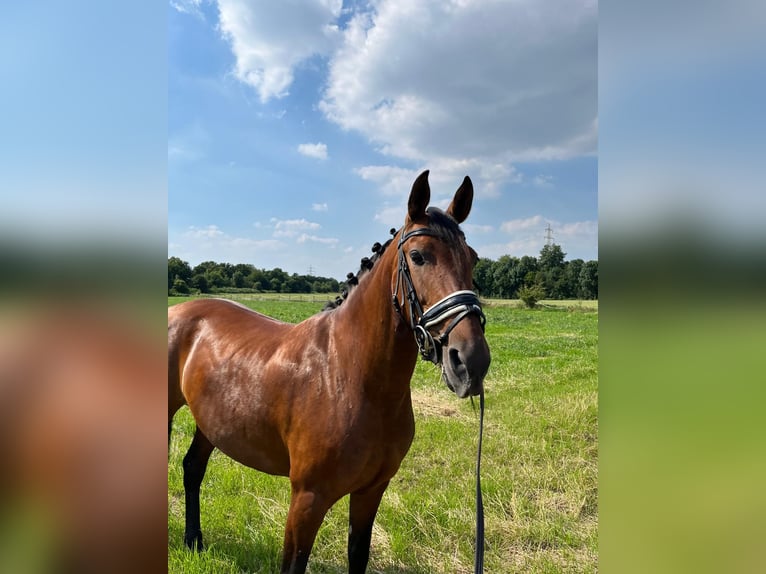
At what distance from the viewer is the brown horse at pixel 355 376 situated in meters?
2.06

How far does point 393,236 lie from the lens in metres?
2.66

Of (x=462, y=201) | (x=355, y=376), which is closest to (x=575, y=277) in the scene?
(x=462, y=201)

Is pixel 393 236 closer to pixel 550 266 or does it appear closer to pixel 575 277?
pixel 575 277

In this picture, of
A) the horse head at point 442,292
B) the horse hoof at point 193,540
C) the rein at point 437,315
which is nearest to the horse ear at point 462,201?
the horse head at point 442,292

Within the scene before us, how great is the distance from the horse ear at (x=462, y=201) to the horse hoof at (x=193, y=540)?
138 inches

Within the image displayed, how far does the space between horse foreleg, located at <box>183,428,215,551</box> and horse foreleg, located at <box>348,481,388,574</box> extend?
162 cm

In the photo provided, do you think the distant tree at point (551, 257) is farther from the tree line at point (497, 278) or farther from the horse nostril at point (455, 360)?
the horse nostril at point (455, 360)

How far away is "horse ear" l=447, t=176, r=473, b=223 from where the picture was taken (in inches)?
97.3

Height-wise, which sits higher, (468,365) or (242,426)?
(468,365)

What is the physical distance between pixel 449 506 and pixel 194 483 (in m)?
2.48
